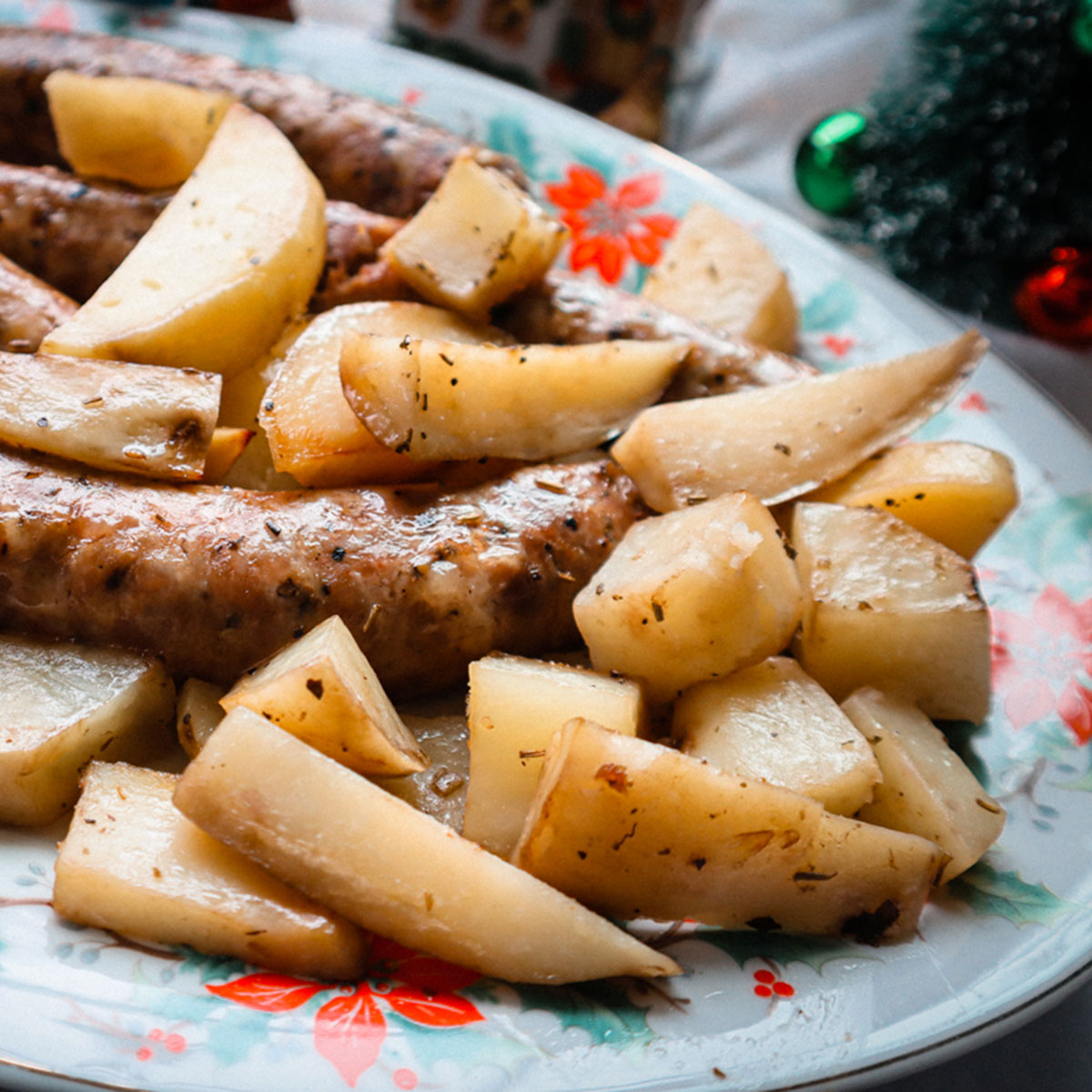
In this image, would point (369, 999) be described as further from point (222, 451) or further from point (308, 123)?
point (308, 123)

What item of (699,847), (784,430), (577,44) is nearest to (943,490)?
(784,430)

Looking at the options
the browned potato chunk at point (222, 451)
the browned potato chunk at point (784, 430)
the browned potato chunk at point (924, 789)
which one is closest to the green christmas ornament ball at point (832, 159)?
the browned potato chunk at point (784, 430)

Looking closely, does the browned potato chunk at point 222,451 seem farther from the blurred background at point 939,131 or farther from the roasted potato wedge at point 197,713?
the blurred background at point 939,131

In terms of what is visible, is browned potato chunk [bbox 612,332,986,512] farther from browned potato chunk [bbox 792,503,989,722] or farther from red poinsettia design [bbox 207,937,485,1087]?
red poinsettia design [bbox 207,937,485,1087]

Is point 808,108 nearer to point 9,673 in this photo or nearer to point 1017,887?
point 1017,887

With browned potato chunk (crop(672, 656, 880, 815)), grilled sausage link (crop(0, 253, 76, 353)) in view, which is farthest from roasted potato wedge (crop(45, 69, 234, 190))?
browned potato chunk (crop(672, 656, 880, 815))

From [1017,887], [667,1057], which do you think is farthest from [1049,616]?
[667,1057]
